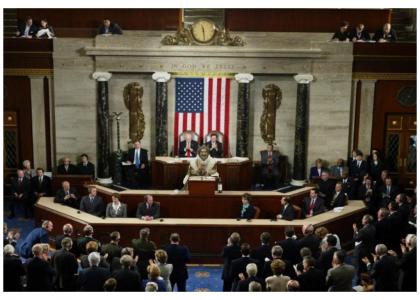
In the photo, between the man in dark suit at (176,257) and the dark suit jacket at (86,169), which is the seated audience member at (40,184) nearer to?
the dark suit jacket at (86,169)

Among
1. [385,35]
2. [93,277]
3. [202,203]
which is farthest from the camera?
[385,35]

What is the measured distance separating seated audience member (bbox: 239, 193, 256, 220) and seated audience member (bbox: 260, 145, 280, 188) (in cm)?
420

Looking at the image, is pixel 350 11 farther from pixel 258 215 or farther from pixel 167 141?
pixel 258 215

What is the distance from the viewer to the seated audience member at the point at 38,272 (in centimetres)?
1002

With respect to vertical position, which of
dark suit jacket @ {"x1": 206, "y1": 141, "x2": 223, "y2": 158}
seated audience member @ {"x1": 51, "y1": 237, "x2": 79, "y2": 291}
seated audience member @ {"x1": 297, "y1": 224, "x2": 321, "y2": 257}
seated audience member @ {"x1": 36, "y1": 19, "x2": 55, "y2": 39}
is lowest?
seated audience member @ {"x1": 51, "y1": 237, "x2": 79, "y2": 291}

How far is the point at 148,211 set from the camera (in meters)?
14.0

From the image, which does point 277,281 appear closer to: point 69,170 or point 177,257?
point 177,257

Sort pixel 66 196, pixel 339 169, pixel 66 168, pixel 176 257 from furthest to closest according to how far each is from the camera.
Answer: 1. pixel 339 169
2. pixel 66 168
3. pixel 66 196
4. pixel 176 257

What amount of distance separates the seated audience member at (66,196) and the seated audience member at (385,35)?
8.89m

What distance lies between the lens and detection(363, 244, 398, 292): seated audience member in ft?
33.7

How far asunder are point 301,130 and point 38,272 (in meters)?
10.3

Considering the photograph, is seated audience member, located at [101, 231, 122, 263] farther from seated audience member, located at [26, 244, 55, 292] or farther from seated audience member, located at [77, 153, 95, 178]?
seated audience member, located at [77, 153, 95, 178]

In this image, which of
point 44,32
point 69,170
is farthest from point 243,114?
point 44,32

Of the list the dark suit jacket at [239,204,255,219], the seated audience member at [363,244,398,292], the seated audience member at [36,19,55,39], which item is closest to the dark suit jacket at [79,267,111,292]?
the seated audience member at [363,244,398,292]
